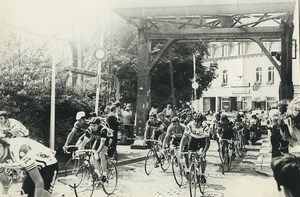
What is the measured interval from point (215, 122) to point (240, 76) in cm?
93

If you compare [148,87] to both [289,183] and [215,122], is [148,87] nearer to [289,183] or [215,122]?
[215,122]

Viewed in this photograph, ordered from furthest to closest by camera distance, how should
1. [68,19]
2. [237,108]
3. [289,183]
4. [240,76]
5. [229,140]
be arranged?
[229,140]
[237,108]
[240,76]
[68,19]
[289,183]

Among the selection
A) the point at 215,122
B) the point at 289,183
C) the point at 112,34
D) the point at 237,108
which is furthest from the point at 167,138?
the point at 289,183

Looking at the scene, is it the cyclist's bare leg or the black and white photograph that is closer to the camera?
the black and white photograph

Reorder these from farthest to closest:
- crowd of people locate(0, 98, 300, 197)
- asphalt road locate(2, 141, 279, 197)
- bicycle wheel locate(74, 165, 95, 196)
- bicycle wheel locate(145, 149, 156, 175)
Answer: bicycle wheel locate(145, 149, 156, 175) → bicycle wheel locate(74, 165, 95, 196) → asphalt road locate(2, 141, 279, 197) → crowd of people locate(0, 98, 300, 197)

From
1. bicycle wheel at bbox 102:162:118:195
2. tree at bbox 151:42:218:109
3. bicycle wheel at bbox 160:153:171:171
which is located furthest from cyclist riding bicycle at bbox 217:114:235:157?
bicycle wheel at bbox 102:162:118:195

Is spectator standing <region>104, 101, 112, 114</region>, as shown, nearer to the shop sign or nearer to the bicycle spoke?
the bicycle spoke

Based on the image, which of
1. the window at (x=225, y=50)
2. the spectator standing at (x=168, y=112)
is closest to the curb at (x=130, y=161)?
the spectator standing at (x=168, y=112)

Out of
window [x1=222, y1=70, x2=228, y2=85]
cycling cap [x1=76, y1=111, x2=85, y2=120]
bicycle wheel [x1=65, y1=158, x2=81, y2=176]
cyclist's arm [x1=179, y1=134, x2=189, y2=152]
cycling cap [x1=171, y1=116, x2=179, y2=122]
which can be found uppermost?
window [x1=222, y1=70, x2=228, y2=85]

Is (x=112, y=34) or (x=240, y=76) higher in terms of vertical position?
(x=112, y=34)

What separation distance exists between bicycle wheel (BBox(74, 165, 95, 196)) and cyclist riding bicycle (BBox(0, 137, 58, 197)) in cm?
66

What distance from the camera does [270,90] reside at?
3947 mm

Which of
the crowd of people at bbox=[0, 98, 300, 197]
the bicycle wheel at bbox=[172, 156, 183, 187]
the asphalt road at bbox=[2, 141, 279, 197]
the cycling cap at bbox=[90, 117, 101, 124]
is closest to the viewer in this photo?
the crowd of people at bbox=[0, 98, 300, 197]

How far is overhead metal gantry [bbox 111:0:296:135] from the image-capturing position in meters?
3.68
